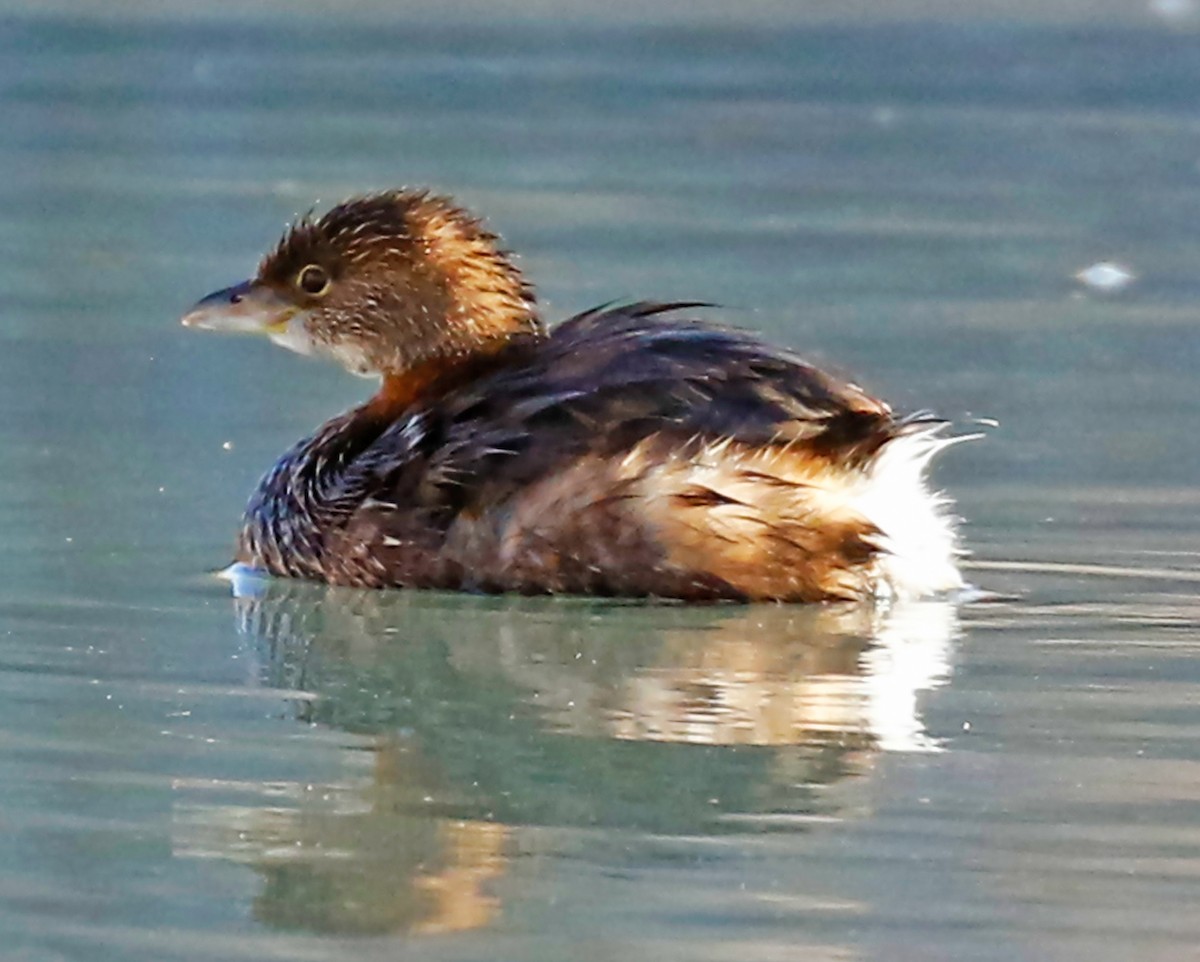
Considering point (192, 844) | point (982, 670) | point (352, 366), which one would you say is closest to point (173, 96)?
point (352, 366)

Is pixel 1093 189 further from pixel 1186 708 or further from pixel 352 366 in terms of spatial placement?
pixel 1186 708

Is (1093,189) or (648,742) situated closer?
(648,742)

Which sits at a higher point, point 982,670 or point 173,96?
point 173,96

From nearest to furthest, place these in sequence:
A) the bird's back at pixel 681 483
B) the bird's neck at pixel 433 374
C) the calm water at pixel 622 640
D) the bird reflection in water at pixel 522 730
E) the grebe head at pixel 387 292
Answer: the calm water at pixel 622 640, the bird reflection in water at pixel 522 730, the bird's back at pixel 681 483, the bird's neck at pixel 433 374, the grebe head at pixel 387 292

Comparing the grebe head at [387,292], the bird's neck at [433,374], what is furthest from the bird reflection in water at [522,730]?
the grebe head at [387,292]

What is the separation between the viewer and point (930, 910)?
4359 mm

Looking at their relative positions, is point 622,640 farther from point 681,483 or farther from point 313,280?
point 313,280

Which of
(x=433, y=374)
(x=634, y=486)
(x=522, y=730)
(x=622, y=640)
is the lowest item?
(x=522, y=730)

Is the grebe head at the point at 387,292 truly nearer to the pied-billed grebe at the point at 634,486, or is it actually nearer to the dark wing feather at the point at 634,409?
the pied-billed grebe at the point at 634,486

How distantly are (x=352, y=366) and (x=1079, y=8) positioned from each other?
9.81 meters

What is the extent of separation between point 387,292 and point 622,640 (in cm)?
122

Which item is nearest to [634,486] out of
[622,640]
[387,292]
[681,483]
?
[681,483]

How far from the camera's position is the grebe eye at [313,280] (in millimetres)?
6984

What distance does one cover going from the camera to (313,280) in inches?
276
